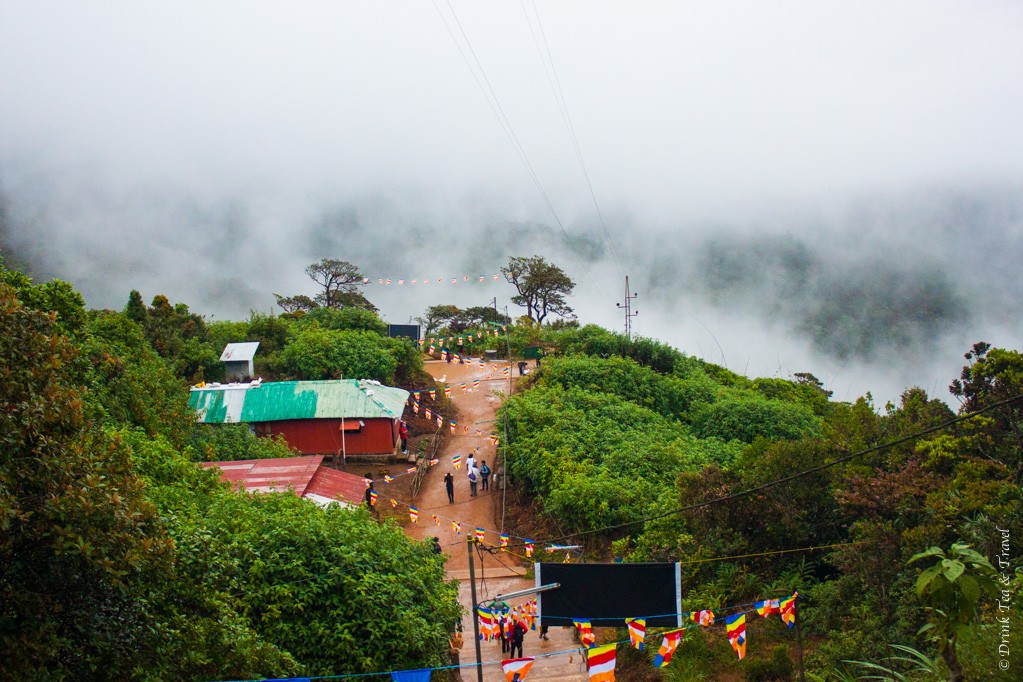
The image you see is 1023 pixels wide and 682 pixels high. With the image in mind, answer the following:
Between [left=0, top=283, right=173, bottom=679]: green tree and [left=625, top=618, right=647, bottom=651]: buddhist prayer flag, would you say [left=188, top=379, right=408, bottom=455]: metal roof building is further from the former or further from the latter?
[left=0, top=283, right=173, bottom=679]: green tree

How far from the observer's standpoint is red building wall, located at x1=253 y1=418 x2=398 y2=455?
2645 centimetres

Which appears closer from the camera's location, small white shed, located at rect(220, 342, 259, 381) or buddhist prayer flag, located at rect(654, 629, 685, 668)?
buddhist prayer flag, located at rect(654, 629, 685, 668)

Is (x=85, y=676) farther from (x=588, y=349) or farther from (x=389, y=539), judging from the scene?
(x=588, y=349)

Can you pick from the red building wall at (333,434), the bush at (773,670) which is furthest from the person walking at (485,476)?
the bush at (773,670)

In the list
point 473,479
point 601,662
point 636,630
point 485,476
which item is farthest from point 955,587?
point 485,476

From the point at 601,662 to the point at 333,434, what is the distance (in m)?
17.0

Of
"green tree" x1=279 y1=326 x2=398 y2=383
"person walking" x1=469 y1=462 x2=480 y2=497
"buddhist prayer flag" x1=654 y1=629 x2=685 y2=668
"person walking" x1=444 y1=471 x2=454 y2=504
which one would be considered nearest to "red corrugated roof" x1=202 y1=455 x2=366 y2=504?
"person walking" x1=444 y1=471 x2=454 y2=504

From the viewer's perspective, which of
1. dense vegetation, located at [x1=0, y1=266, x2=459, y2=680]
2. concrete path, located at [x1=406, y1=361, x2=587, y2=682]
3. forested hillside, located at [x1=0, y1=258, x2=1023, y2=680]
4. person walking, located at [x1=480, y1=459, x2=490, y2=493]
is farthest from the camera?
person walking, located at [x1=480, y1=459, x2=490, y2=493]

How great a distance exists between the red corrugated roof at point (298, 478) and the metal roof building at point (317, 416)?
559 cm

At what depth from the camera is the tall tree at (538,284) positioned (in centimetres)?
5303

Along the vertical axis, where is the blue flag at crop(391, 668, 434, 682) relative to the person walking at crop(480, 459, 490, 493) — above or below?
below

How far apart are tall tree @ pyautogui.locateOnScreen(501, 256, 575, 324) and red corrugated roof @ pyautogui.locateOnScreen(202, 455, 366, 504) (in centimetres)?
3339

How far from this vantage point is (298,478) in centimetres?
1903

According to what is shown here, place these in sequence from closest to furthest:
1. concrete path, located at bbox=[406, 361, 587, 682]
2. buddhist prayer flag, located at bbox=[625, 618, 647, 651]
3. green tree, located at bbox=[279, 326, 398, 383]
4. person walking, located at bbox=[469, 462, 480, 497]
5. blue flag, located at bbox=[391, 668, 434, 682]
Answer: blue flag, located at bbox=[391, 668, 434, 682]
buddhist prayer flag, located at bbox=[625, 618, 647, 651]
concrete path, located at bbox=[406, 361, 587, 682]
person walking, located at bbox=[469, 462, 480, 497]
green tree, located at bbox=[279, 326, 398, 383]
